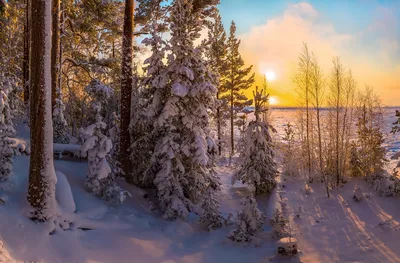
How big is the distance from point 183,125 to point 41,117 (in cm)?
453

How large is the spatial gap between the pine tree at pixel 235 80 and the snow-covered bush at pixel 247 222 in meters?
20.4

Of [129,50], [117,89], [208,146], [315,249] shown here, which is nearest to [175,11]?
[129,50]

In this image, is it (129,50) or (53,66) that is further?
(53,66)

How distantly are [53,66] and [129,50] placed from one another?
10.5 ft

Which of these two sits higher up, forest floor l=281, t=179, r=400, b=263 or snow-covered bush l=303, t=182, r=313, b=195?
snow-covered bush l=303, t=182, r=313, b=195

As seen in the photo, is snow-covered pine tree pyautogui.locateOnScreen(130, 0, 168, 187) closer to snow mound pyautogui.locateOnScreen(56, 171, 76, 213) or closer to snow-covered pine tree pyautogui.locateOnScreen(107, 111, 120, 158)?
snow-covered pine tree pyautogui.locateOnScreen(107, 111, 120, 158)

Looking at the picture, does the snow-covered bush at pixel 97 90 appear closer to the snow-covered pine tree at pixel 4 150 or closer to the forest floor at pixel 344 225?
the snow-covered pine tree at pixel 4 150

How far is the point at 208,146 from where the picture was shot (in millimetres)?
10414

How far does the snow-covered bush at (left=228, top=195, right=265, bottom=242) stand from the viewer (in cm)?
875

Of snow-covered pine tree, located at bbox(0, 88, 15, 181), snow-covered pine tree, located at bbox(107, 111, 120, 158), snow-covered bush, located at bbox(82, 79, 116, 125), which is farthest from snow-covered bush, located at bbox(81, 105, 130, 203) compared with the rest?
snow-covered pine tree, located at bbox(107, 111, 120, 158)

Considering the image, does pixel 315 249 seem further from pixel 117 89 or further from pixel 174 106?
pixel 117 89

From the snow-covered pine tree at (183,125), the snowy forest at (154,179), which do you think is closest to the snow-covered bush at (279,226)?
the snowy forest at (154,179)

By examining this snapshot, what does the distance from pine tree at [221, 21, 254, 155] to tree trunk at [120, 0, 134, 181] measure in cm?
1973

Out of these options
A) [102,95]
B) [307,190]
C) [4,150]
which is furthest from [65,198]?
[307,190]
